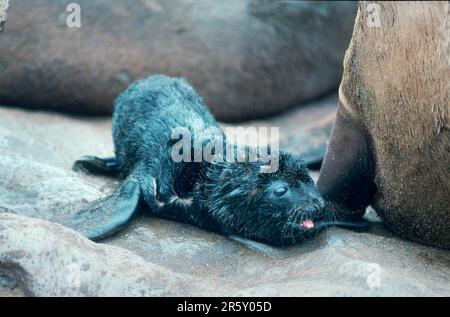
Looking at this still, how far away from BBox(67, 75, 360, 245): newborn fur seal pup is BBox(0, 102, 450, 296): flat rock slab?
0.24 feet

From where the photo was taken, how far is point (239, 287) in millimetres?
3199

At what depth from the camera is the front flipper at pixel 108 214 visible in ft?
12.3

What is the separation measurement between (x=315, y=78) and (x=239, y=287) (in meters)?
3.93

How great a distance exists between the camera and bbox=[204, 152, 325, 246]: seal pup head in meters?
3.72

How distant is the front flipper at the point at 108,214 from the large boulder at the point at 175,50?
6.83 ft

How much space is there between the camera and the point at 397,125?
11.9 feet

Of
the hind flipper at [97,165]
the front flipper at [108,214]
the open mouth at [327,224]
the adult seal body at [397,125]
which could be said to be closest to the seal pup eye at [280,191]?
the open mouth at [327,224]

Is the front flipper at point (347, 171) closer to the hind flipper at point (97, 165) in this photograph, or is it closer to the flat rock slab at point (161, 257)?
the flat rock slab at point (161, 257)

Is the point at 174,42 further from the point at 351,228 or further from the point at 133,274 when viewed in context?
the point at 133,274

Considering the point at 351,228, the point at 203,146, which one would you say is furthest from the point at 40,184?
the point at 351,228

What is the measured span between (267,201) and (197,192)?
454 millimetres

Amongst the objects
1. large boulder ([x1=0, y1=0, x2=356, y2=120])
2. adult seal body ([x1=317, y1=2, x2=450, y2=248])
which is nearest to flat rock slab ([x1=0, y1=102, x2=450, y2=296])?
adult seal body ([x1=317, y1=2, x2=450, y2=248])

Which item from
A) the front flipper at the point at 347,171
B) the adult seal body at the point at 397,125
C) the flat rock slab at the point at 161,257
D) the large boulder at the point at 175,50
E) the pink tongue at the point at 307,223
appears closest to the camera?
the flat rock slab at the point at 161,257

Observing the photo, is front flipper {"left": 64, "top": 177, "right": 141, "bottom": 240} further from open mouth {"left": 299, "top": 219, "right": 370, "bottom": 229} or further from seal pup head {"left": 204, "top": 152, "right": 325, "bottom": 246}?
open mouth {"left": 299, "top": 219, "right": 370, "bottom": 229}
